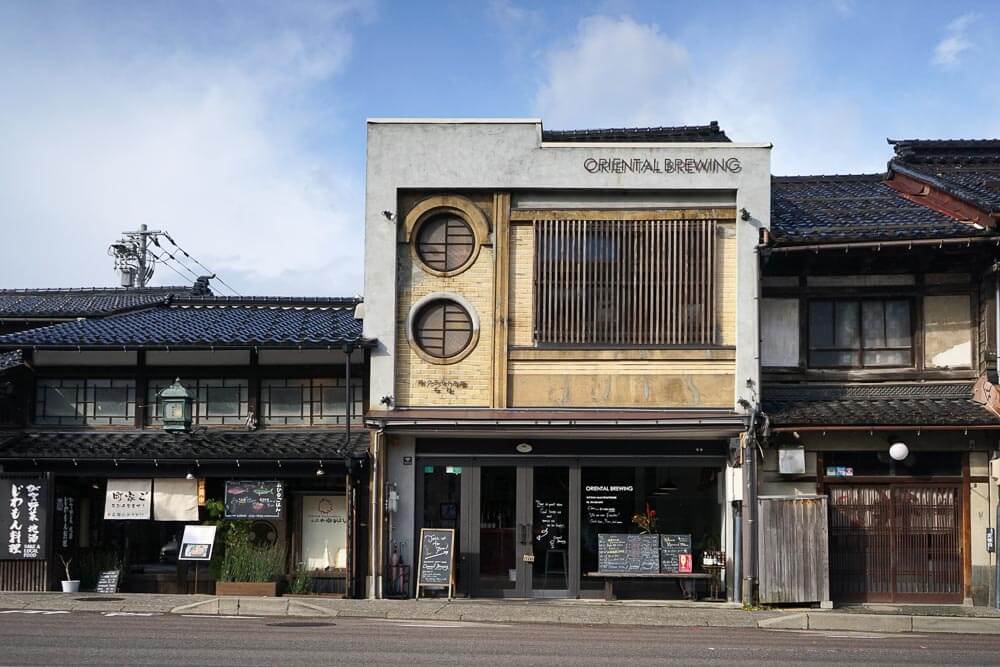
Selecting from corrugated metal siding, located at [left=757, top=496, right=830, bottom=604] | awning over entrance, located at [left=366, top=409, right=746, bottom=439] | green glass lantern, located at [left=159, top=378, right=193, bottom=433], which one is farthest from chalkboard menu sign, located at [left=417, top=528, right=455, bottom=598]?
corrugated metal siding, located at [left=757, top=496, right=830, bottom=604]

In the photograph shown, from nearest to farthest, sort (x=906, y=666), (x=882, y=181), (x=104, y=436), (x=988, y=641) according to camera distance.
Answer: (x=906, y=666) < (x=988, y=641) < (x=104, y=436) < (x=882, y=181)

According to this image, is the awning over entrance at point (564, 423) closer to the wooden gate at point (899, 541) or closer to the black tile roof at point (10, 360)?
the wooden gate at point (899, 541)

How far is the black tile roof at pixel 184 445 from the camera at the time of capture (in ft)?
78.9

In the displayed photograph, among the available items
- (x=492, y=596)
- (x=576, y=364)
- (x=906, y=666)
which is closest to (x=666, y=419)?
(x=576, y=364)

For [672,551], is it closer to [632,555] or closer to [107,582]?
[632,555]

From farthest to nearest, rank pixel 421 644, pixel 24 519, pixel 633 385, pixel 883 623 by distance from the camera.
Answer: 1. pixel 633 385
2. pixel 24 519
3. pixel 883 623
4. pixel 421 644

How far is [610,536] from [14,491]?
459 inches

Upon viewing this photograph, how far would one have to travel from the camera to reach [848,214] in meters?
26.2

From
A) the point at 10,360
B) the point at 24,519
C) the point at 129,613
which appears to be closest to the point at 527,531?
the point at 129,613

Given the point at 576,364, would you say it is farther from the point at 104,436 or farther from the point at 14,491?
the point at 14,491

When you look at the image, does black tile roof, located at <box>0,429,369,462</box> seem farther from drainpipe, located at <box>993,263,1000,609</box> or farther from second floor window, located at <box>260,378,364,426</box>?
drainpipe, located at <box>993,263,1000,609</box>

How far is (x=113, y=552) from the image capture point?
82.9 feet

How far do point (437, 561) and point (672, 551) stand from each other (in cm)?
458

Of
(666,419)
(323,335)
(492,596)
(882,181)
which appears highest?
(882,181)
